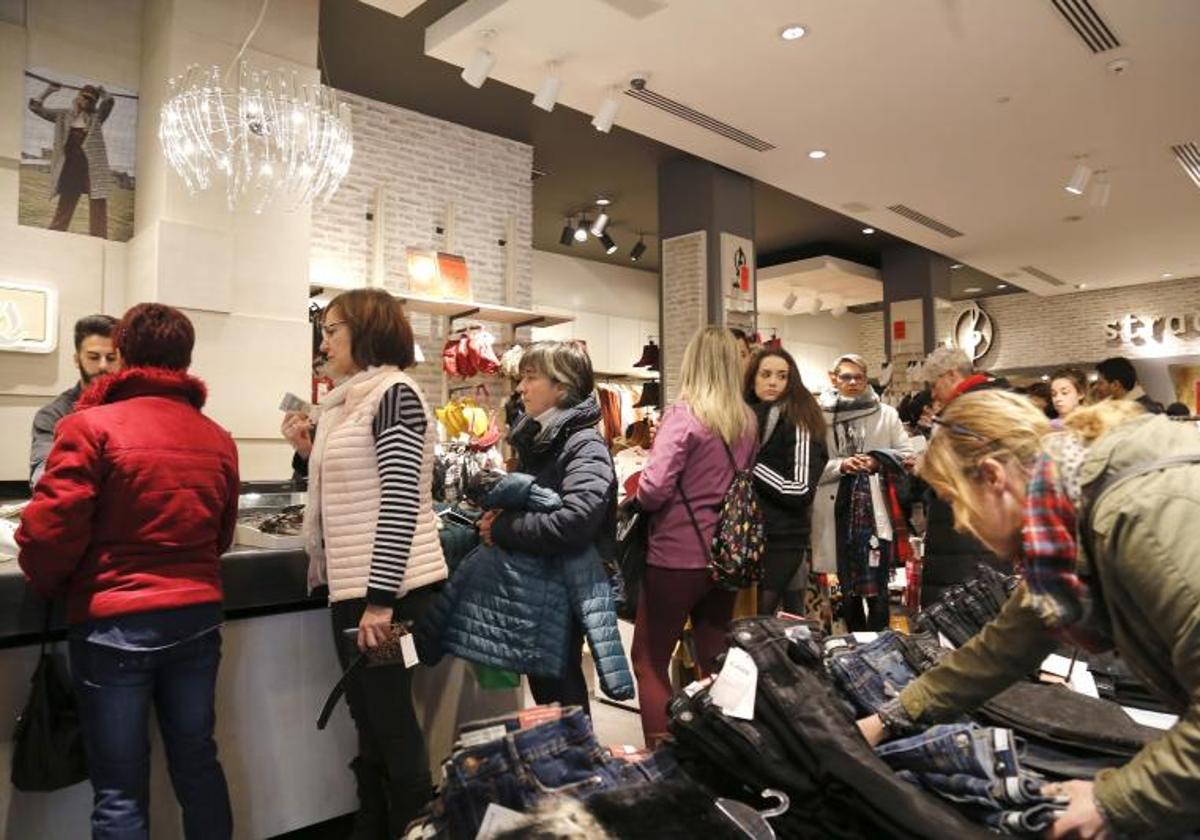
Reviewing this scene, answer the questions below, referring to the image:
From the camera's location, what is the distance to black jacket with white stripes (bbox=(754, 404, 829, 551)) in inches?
123

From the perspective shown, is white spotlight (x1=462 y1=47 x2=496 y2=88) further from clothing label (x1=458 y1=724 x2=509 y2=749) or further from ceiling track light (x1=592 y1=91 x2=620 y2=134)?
clothing label (x1=458 y1=724 x2=509 y2=749)

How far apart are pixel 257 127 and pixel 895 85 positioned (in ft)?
12.9

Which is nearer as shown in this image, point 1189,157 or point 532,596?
point 532,596

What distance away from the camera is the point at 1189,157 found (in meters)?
6.50

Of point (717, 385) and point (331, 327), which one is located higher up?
point (331, 327)

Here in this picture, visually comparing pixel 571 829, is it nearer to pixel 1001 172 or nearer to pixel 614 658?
pixel 614 658

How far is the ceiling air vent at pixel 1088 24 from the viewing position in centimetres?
422

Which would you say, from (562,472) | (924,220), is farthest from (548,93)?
(924,220)

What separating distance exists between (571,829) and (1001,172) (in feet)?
24.0

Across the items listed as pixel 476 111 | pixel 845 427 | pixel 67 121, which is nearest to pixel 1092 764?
pixel 845 427

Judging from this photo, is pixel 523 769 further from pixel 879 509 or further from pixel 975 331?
pixel 975 331

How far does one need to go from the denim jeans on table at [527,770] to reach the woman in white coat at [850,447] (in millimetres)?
2552

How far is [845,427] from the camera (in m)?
3.79

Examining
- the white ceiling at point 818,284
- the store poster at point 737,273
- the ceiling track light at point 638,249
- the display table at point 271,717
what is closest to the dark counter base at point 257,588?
the display table at point 271,717
